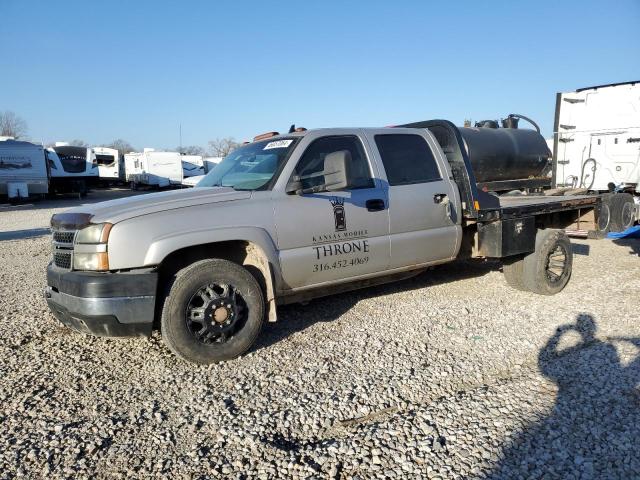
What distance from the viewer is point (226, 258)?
4.18 meters

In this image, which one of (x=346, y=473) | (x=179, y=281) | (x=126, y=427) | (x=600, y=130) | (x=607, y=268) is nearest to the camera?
(x=346, y=473)

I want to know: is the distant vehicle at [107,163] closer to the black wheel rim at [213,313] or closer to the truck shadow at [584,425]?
the black wheel rim at [213,313]

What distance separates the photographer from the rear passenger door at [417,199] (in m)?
4.80

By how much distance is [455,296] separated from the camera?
18.8ft

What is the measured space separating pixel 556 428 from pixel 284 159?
116 inches

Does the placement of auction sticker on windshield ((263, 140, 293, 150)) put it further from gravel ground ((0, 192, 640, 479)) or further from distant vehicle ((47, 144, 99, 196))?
distant vehicle ((47, 144, 99, 196))

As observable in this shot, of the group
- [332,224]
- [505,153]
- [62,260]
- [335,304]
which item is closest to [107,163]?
Answer: [505,153]

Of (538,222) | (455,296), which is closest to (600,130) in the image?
(538,222)

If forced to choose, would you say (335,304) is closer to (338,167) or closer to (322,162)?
(322,162)

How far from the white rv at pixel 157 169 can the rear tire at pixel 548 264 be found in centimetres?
2941

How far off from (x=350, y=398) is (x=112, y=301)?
1.87m

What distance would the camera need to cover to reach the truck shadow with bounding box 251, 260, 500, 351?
182 inches

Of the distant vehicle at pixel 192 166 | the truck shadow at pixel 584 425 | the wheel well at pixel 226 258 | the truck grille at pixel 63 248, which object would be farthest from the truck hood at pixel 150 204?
the distant vehicle at pixel 192 166

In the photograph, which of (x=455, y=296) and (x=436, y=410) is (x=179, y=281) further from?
(x=455, y=296)
